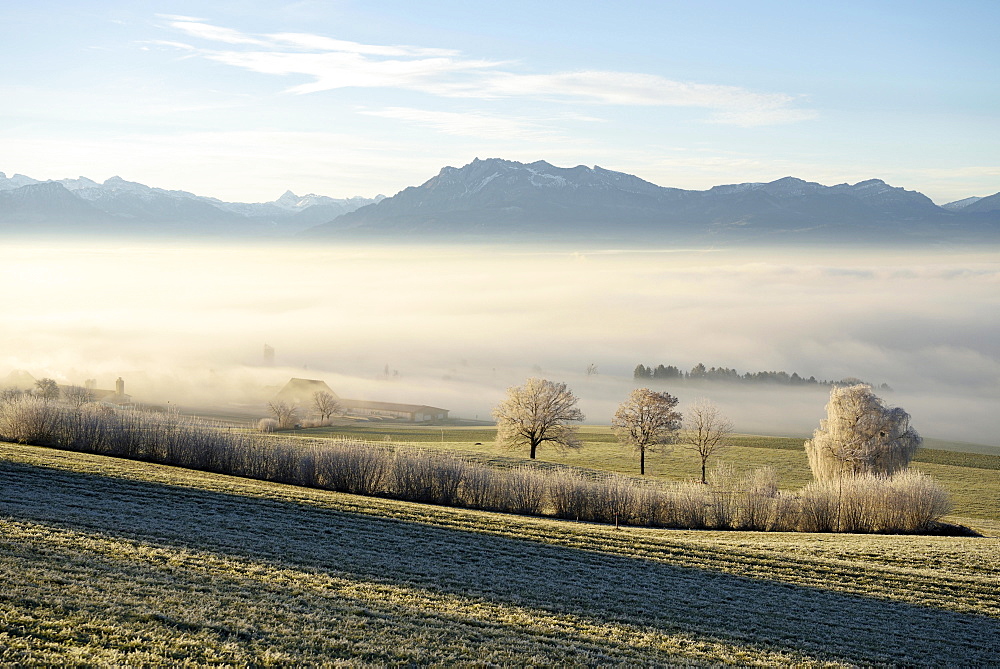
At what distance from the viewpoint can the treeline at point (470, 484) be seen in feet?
135

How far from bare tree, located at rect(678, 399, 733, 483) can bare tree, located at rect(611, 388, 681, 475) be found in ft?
4.51

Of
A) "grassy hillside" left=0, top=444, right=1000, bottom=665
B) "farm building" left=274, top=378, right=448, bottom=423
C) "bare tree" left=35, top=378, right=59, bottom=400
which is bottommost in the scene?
"farm building" left=274, top=378, right=448, bottom=423

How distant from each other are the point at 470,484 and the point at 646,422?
39.9m

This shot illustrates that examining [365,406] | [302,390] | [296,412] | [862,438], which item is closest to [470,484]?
[862,438]

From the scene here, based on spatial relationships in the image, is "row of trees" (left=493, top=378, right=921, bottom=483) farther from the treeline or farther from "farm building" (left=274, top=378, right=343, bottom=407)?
"farm building" (left=274, top=378, right=343, bottom=407)

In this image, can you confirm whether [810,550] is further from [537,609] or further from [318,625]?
[318,625]

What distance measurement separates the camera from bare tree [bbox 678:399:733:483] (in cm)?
7669

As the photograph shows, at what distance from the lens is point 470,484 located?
137 feet

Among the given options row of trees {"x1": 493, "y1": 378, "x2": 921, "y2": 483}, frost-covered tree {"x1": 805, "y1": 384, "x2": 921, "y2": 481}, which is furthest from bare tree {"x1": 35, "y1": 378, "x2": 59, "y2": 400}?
frost-covered tree {"x1": 805, "y1": 384, "x2": 921, "y2": 481}

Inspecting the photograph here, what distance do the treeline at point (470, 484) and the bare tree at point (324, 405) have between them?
81945 millimetres

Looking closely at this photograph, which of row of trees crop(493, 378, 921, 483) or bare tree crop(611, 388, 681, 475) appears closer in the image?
row of trees crop(493, 378, 921, 483)

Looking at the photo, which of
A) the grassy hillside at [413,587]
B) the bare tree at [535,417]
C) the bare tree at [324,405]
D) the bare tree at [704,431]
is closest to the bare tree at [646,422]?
the bare tree at [704,431]

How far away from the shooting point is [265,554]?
1947 cm

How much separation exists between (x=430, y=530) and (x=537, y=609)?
1016cm
